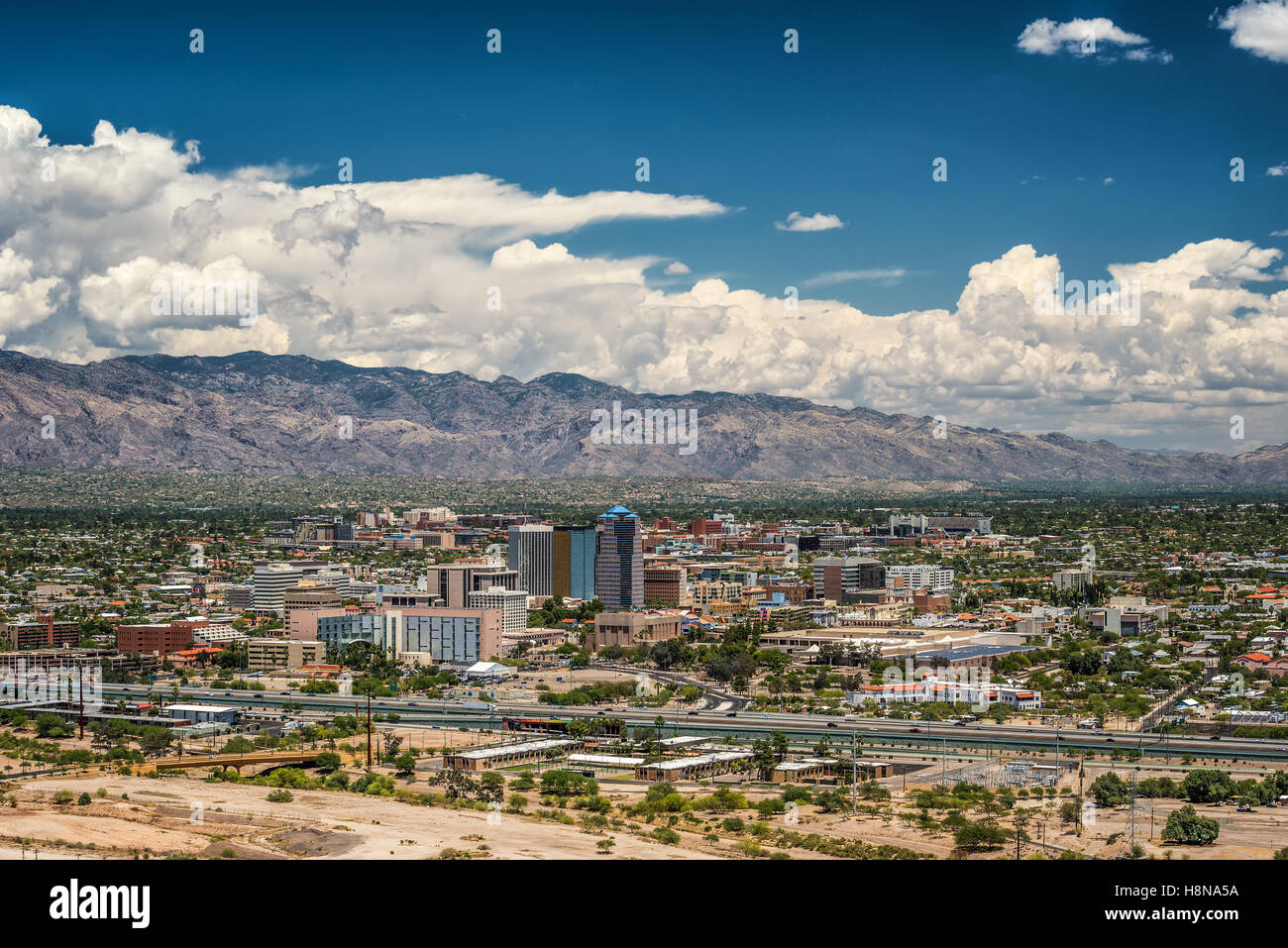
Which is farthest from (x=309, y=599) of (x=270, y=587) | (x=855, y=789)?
(x=855, y=789)

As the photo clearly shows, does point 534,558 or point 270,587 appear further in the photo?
point 534,558

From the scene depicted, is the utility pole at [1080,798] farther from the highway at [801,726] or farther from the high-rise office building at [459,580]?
the high-rise office building at [459,580]

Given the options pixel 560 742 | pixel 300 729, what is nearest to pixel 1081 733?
pixel 560 742

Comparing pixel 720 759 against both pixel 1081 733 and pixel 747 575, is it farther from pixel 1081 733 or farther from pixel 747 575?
pixel 747 575

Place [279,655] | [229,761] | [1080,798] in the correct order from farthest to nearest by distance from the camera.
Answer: [279,655], [229,761], [1080,798]

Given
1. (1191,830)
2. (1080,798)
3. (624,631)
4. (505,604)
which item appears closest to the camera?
(1191,830)

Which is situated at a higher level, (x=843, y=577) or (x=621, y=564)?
(x=621, y=564)

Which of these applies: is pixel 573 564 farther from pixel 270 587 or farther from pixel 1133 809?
pixel 1133 809

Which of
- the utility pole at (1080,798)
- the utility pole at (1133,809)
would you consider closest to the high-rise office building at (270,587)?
the utility pole at (1080,798)
